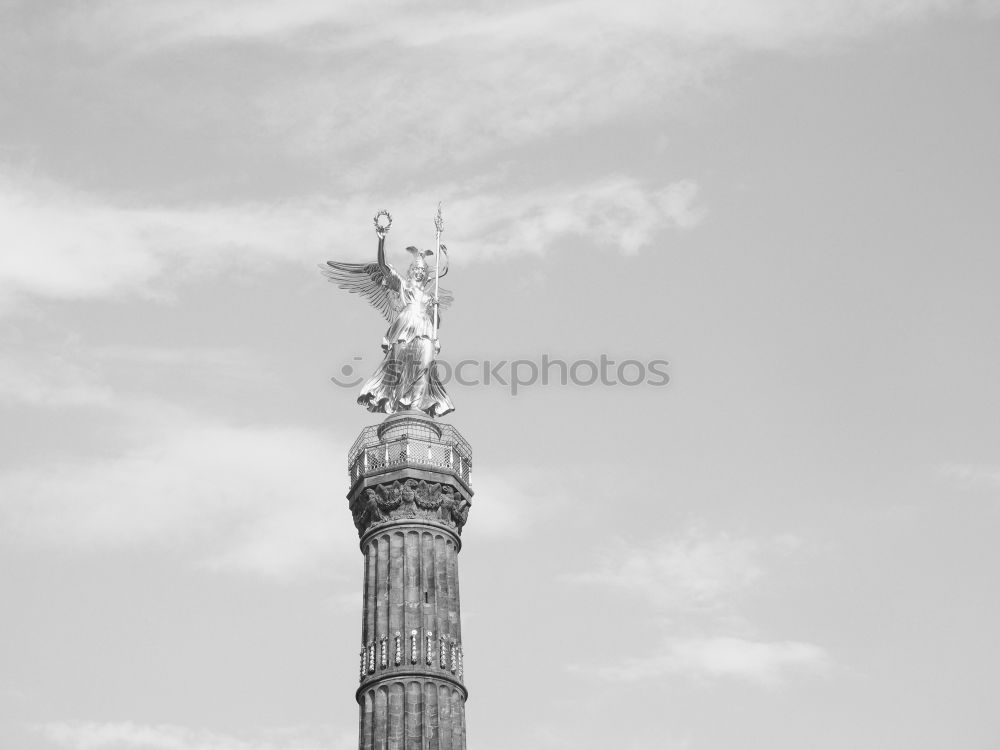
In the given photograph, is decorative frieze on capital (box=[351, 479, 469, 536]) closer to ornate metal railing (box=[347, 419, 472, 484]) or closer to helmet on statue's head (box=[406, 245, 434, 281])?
ornate metal railing (box=[347, 419, 472, 484])

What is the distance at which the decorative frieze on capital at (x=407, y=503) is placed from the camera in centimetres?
5772

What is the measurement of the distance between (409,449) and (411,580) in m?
5.14

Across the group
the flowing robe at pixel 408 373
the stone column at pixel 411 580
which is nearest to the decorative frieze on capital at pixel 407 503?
the stone column at pixel 411 580

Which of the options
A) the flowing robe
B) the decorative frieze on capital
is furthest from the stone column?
the flowing robe

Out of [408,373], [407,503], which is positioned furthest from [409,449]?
[408,373]

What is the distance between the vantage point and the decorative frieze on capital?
5772cm

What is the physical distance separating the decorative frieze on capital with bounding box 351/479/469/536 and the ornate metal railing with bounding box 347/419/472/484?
2.56 ft

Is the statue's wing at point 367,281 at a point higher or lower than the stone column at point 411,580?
higher

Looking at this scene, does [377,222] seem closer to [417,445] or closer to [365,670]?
[417,445]

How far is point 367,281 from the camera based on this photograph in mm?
63844

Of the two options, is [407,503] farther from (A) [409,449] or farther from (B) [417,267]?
(B) [417,267]

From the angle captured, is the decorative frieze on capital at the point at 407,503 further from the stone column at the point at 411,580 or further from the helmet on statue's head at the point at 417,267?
the helmet on statue's head at the point at 417,267

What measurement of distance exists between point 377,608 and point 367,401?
8880 millimetres

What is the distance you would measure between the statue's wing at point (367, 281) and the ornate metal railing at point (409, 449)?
18.3 ft
